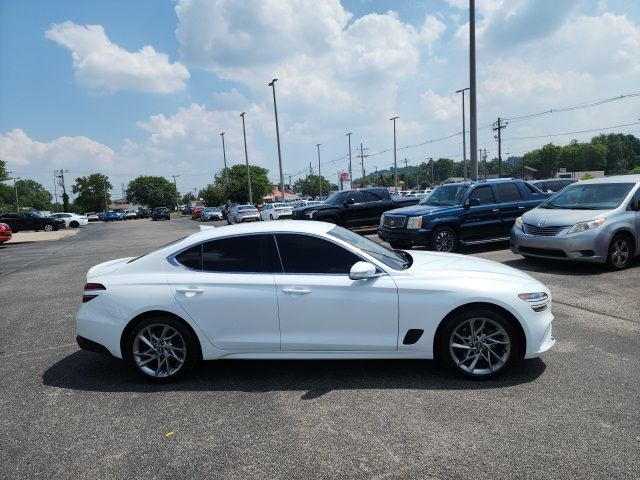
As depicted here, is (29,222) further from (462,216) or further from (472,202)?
(472,202)

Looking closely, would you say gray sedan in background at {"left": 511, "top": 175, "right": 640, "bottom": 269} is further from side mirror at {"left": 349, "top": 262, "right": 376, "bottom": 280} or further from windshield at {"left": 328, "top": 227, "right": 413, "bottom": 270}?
side mirror at {"left": 349, "top": 262, "right": 376, "bottom": 280}

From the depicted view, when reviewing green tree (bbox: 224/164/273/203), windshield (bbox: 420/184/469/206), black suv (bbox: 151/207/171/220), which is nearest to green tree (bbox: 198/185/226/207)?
green tree (bbox: 224/164/273/203)

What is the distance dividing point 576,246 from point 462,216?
3.45m

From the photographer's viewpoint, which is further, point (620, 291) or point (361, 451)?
point (620, 291)

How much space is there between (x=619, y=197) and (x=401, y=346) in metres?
7.10

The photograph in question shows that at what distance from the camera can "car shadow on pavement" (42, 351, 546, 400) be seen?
425 centimetres

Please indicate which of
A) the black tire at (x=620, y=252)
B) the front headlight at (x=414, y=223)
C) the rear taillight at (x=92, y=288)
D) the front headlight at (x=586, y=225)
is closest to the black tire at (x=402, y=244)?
the front headlight at (x=414, y=223)

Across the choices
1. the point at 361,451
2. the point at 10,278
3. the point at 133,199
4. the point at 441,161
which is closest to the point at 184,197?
the point at 133,199

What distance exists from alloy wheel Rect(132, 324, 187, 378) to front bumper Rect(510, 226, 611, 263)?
277 inches

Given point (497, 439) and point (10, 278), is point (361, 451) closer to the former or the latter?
point (497, 439)

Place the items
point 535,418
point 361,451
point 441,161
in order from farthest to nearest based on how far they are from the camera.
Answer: point 441,161 → point 535,418 → point 361,451

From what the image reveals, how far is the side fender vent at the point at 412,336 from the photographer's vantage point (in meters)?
4.26

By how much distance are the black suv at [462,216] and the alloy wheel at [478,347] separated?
723cm

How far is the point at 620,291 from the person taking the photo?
7348 mm
